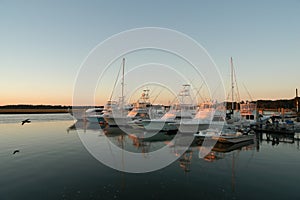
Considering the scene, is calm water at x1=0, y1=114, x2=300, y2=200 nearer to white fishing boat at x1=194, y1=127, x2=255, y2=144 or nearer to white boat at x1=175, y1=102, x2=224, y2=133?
white fishing boat at x1=194, y1=127, x2=255, y2=144

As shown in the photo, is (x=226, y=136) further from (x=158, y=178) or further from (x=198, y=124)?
(x=158, y=178)

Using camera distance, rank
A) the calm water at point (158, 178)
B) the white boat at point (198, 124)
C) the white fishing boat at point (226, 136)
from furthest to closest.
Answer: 1. the white boat at point (198, 124)
2. the white fishing boat at point (226, 136)
3. the calm water at point (158, 178)

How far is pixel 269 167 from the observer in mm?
13570

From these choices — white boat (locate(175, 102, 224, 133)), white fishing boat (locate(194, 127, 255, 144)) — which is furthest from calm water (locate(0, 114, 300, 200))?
white boat (locate(175, 102, 224, 133))

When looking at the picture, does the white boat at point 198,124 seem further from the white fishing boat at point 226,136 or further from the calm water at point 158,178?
the calm water at point 158,178

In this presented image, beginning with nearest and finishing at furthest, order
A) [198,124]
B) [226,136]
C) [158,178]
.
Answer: [158,178] < [226,136] < [198,124]

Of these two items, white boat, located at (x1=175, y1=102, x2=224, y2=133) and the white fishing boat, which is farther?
white boat, located at (x1=175, y1=102, x2=224, y2=133)

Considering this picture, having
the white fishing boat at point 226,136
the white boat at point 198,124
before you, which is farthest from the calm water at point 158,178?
the white boat at point 198,124

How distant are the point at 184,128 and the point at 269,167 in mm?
16914

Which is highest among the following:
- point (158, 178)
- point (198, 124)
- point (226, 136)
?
point (198, 124)

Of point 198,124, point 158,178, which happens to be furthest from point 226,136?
point 158,178

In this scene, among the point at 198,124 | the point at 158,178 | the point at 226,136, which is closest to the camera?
the point at 158,178

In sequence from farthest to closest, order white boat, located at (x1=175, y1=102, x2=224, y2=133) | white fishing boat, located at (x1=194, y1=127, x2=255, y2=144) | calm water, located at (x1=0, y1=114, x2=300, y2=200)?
white boat, located at (x1=175, y1=102, x2=224, y2=133) < white fishing boat, located at (x1=194, y1=127, x2=255, y2=144) < calm water, located at (x1=0, y1=114, x2=300, y2=200)

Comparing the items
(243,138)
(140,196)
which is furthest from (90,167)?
(243,138)
